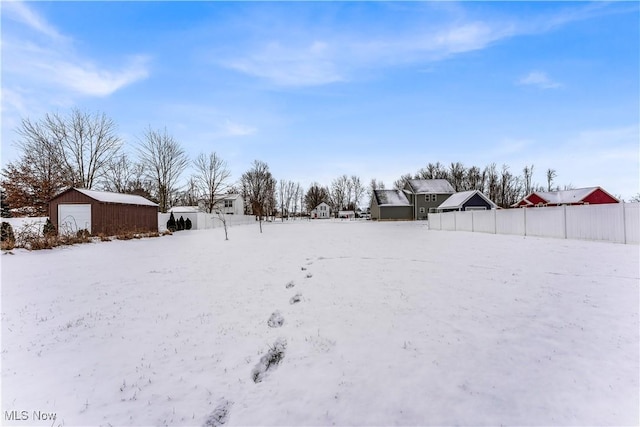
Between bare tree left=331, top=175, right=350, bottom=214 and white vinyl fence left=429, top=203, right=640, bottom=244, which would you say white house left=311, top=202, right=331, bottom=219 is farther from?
white vinyl fence left=429, top=203, right=640, bottom=244

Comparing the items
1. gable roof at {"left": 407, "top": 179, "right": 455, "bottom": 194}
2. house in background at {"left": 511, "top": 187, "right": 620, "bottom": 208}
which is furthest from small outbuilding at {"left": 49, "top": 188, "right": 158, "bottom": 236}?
house in background at {"left": 511, "top": 187, "right": 620, "bottom": 208}

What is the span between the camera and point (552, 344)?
3629mm

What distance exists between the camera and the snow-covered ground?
8.89 ft

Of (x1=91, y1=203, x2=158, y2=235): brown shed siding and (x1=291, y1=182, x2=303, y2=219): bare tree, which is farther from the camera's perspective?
(x1=291, y1=182, x2=303, y2=219): bare tree

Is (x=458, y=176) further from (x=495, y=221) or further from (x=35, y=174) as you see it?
(x=35, y=174)

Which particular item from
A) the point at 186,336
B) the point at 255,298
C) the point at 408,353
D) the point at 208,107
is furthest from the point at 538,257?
the point at 208,107

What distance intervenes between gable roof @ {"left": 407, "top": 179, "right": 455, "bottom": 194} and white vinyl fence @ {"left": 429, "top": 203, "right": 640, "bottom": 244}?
28606mm

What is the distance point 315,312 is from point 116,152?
34337mm

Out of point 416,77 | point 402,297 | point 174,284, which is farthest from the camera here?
point 416,77

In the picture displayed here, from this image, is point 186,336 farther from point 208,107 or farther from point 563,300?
point 208,107

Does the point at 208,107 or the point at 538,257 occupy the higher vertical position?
the point at 208,107

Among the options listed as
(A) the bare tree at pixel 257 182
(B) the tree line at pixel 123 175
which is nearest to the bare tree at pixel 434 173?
(B) the tree line at pixel 123 175

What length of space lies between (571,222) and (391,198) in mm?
36586

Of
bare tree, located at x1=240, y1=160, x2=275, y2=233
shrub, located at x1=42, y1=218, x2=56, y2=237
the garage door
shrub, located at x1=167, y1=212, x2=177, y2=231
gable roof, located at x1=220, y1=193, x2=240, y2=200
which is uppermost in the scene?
bare tree, located at x1=240, y1=160, x2=275, y2=233
